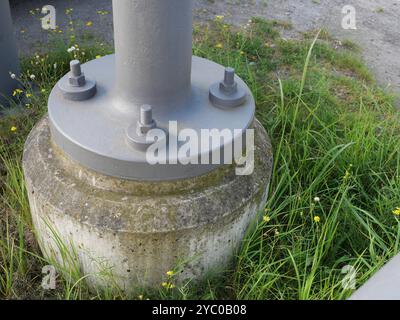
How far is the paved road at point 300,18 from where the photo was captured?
389 cm

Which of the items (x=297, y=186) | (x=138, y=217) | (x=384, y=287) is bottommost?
(x=297, y=186)

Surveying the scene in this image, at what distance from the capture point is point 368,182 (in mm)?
2600

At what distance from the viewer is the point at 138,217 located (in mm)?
1825

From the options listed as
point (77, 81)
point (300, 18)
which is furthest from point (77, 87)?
point (300, 18)

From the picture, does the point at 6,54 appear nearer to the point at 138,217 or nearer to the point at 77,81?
the point at 77,81

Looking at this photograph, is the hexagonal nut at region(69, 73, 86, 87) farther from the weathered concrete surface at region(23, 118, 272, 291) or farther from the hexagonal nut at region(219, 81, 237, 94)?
the hexagonal nut at region(219, 81, 237, 94)

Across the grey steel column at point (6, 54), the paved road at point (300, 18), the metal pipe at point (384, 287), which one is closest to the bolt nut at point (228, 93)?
the metal pipe at point (384, 287)

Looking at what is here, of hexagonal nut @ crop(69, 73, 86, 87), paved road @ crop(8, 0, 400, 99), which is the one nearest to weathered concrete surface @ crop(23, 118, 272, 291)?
hexagonal nut @ crop(69, 73, 86, 87)

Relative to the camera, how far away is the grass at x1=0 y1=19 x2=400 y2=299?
6.76ft

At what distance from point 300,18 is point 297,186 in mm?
2459

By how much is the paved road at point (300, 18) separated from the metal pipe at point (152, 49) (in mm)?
2026

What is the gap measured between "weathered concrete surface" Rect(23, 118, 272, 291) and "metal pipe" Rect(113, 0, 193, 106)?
36cm

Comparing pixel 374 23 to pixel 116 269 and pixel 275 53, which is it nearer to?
pixel 275 53

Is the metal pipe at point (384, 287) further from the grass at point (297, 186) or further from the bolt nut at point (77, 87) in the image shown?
the bolt nut at point (77, 87)
